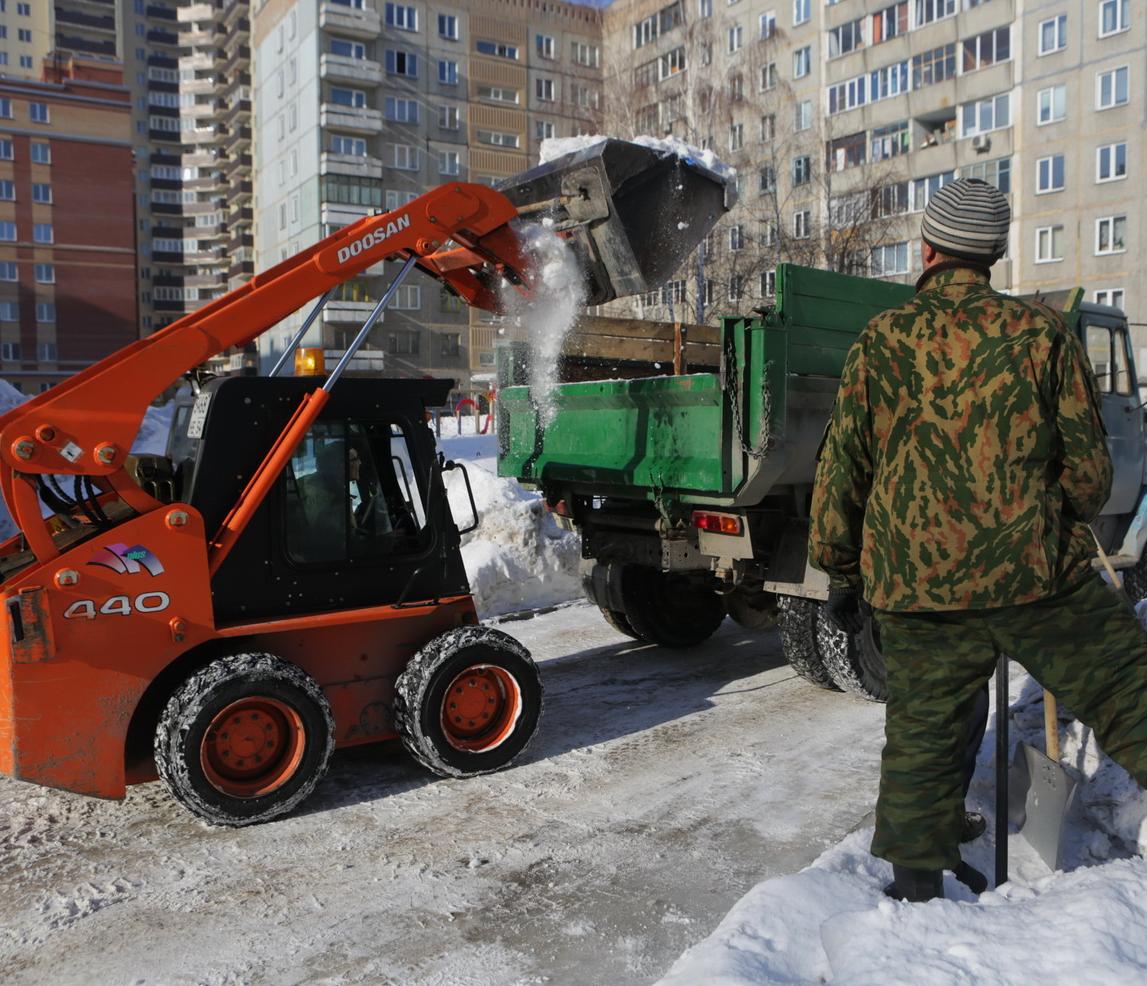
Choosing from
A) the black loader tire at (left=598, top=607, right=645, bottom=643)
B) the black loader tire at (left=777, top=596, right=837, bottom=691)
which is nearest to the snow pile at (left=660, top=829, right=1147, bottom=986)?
the black loader tire at (left=777, top=596, right=837, bottom=691)

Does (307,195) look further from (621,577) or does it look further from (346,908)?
(346,908)

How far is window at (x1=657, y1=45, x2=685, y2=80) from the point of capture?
30.4 meters

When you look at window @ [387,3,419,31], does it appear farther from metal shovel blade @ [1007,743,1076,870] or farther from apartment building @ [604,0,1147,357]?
metal shovel blade @ [1007,743,1076,870]

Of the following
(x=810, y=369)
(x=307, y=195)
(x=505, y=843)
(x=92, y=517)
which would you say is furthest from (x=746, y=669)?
(x=307, y=195)

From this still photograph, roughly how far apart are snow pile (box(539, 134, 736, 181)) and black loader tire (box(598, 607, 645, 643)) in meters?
3.27

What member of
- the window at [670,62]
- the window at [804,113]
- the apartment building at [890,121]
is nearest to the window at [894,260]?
the apartment building at [890,121]

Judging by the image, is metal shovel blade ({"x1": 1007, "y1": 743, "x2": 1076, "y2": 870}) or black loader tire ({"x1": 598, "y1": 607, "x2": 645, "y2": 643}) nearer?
metal shovel blade ({"x1": 1007, "y1": 743, "x2": 1076, "y2": 870})

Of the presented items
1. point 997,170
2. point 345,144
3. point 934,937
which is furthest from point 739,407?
point 345,144

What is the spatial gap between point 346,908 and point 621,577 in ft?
13.4

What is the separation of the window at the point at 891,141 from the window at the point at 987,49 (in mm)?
2807

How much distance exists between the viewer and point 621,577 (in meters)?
7.60

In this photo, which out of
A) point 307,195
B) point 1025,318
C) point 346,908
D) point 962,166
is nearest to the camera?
point 1025,318

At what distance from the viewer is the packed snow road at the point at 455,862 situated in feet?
11.2

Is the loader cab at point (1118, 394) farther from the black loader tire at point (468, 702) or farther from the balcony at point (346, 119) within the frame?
the balcony at point (346, 119)
